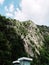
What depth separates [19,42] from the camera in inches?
1844

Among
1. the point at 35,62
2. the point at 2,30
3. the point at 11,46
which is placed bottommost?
the point at 35,62

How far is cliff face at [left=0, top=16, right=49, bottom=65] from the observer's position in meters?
41.1

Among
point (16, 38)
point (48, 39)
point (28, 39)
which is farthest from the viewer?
point (48, 39)

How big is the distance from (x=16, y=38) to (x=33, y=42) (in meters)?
5.18

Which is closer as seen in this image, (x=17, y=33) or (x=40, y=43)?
(x=17, y=33)

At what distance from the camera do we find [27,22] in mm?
54156

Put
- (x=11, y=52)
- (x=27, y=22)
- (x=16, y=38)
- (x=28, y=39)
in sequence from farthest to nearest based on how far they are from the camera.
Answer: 1. (x=27, y=22)
2. (x=28, y=39)
3. (x=16, y=38)
4. (x=11, y=52)

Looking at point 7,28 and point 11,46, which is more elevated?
point 7,28

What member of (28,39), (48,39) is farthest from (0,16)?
(48,39)

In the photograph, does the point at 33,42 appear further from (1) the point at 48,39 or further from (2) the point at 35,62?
(1) the point at 48,39

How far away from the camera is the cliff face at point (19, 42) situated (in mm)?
41125

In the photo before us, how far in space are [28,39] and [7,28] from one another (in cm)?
489

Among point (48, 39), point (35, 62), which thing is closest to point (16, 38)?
point (35, 62)

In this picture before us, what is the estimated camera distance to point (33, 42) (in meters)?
50.9
